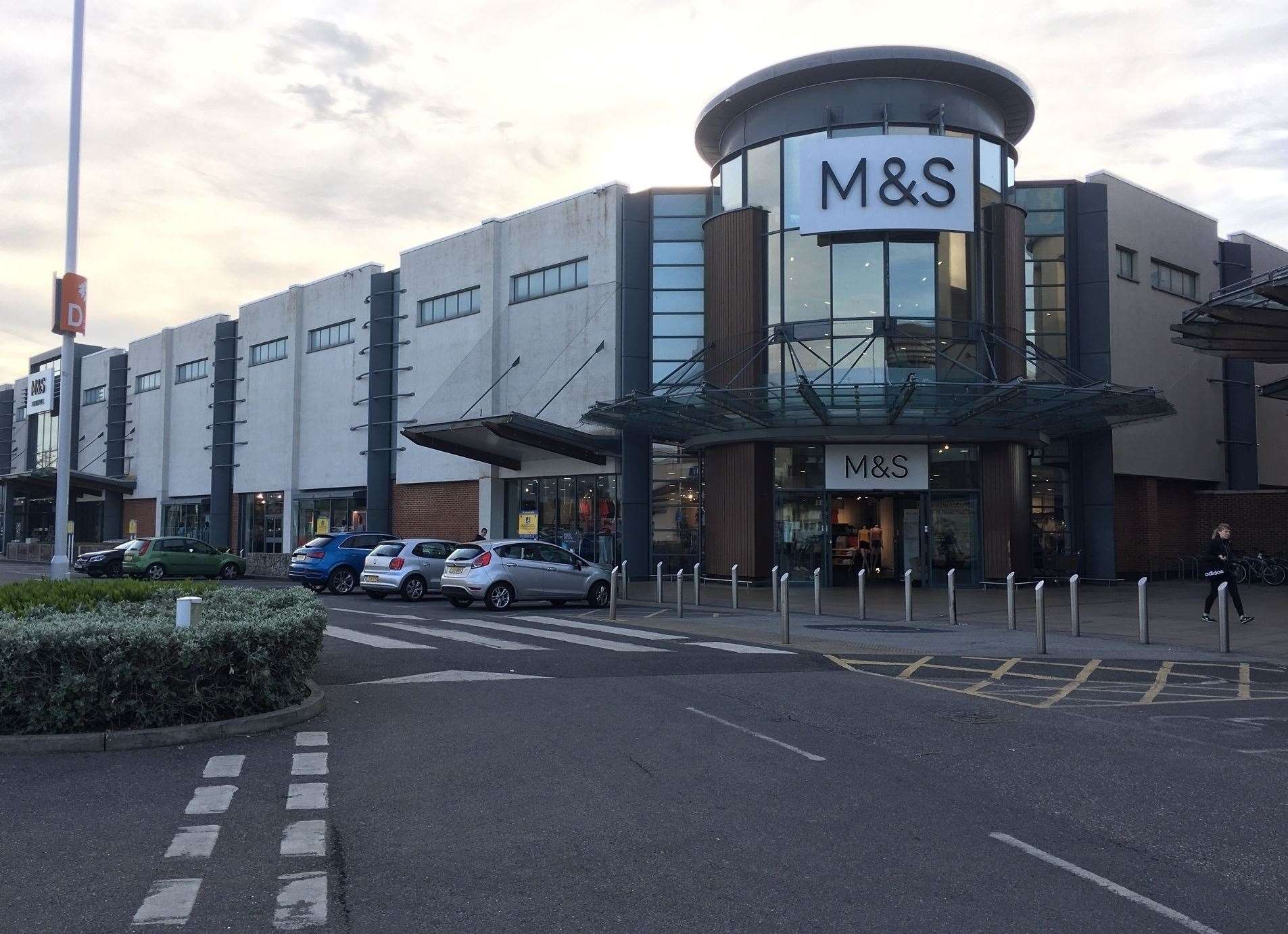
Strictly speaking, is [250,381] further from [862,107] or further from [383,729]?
[383,729]

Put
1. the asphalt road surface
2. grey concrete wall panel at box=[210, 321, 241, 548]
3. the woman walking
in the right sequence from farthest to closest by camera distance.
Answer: grey concrete wall panel at box=[210, 321, 241, 548] < the woman walking < the asphalt road surface

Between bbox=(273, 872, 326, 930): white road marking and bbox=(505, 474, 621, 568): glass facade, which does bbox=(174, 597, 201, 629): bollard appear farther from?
bbox=(505, 474, 621, 568): glass facade

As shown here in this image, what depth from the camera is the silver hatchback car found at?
22.0 metres

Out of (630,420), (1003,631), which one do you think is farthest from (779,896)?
(630,420)

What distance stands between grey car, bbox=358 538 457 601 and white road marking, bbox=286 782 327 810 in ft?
57.3

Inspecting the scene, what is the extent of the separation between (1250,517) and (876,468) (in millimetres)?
13977

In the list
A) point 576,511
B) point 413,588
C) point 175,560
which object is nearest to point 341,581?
point 413,588

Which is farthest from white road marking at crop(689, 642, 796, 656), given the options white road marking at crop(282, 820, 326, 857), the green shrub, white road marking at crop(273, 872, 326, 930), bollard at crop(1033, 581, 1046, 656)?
white road marking at crop(273, 872, 326, 930)

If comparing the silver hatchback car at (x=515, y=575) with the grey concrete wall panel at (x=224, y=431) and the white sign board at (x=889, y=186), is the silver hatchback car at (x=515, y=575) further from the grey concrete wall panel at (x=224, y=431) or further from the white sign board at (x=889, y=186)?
the grey concrete wall panel at (x=224, y=431)

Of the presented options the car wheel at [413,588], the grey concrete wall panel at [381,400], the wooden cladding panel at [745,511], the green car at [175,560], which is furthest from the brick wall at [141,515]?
the wooden cladding panel at [745,511]

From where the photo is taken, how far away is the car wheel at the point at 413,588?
2477 cm

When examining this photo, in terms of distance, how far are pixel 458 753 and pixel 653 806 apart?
2.09 m

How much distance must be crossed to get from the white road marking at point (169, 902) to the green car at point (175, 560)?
29925mm

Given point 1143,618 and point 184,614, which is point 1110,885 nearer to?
point 184,614
